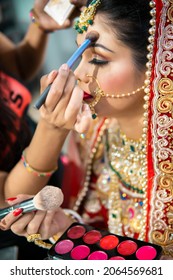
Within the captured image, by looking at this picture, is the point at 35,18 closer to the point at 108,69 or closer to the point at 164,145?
the point at 108,69

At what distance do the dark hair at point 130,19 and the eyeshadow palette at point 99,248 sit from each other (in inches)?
13.4

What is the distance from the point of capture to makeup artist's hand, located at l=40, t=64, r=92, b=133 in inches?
29.0

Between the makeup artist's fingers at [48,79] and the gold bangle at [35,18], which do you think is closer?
the makeup artist's fingers at [48,79]

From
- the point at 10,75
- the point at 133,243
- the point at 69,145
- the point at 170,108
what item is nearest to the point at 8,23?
the point at 10,75

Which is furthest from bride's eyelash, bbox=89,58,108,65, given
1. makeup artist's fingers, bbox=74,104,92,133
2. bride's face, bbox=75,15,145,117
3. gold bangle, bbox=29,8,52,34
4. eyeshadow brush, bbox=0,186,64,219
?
gold bangle, bbox=29,8,52,34

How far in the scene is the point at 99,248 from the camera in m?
0.74

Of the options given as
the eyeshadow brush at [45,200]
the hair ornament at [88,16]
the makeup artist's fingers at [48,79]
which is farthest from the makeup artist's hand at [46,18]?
the eyeshadow brush at [45,200]

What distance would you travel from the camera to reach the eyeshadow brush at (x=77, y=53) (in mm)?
756

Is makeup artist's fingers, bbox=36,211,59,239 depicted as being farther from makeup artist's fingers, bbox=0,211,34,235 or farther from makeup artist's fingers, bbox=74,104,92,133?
makeup artist's fingers, bbox=74,104,92,133

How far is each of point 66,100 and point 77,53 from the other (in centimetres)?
9

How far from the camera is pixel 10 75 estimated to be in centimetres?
130

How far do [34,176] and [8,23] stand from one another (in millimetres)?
1103

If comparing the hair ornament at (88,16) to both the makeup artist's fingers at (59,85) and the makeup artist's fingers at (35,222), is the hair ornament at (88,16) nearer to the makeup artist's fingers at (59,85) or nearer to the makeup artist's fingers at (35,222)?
the makeup artist's fingers at (59,85)

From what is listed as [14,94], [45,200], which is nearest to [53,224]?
[45,200]
